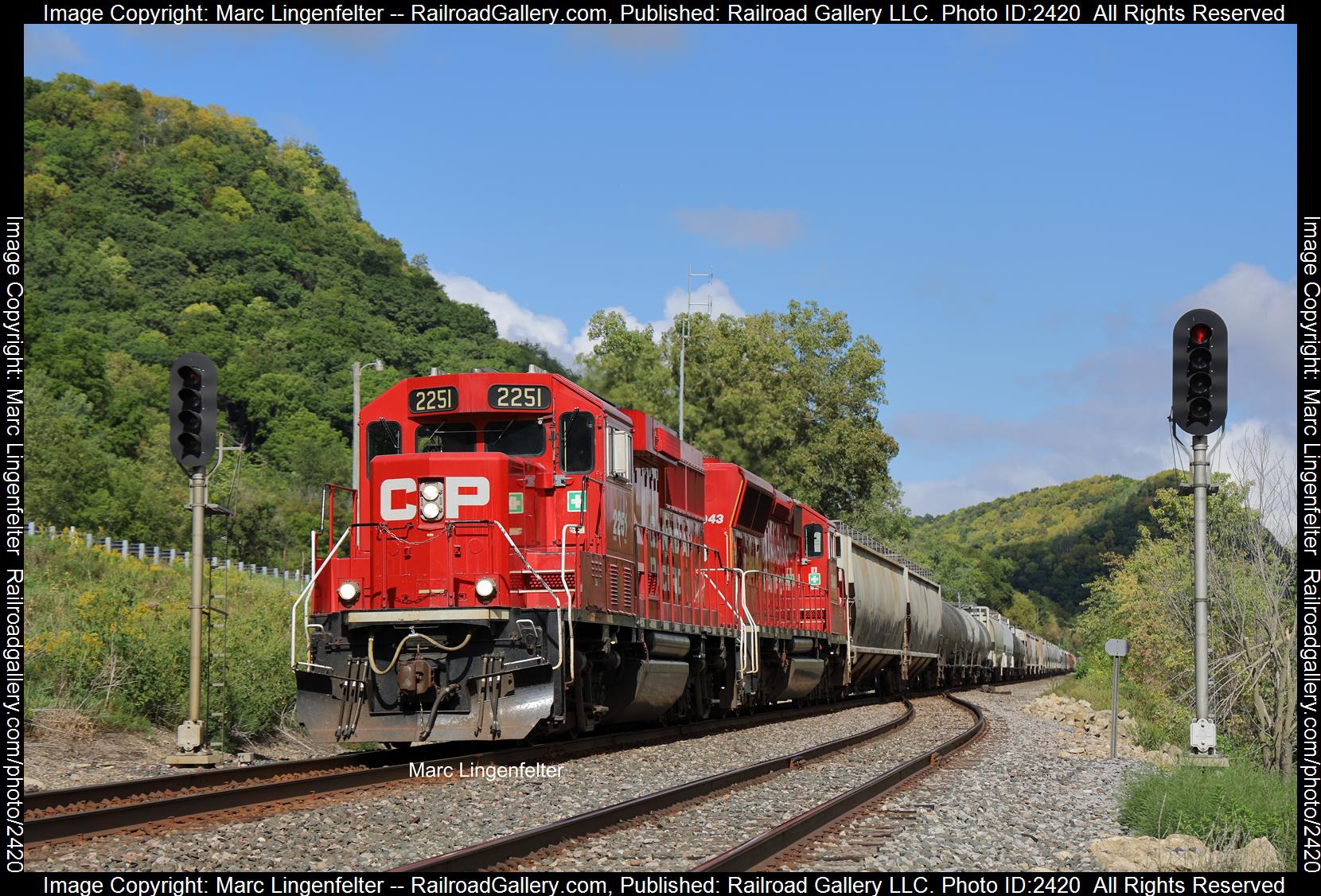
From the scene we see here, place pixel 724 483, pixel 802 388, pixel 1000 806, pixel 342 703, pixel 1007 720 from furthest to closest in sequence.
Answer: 1. pixel 802 388
2. pixel 1007 720
3. pixel 724 483
4. pixel 342 703
5. pixel 1000 806

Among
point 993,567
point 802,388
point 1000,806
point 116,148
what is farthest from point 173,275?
point 1000,806

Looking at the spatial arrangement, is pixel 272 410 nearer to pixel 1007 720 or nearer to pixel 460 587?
pixel 1007 720

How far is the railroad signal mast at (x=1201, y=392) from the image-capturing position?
12.0 meters

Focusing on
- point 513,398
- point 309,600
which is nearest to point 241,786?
point 309,600

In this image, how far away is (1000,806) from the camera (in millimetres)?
10828

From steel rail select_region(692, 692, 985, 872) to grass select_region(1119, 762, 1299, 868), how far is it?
1987 mm

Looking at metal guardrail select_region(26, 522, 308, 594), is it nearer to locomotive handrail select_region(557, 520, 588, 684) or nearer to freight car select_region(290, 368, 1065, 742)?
freight car select_region(290, 368, 1065, 742)

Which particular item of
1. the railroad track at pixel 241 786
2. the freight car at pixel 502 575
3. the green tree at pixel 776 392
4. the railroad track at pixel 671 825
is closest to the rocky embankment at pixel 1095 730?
the railroad track at pixel 671 825

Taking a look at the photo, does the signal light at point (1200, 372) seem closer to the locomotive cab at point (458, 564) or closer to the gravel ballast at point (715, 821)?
the gravel ballast at point (715, 821)

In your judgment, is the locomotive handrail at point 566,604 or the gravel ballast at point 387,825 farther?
the locomotive handrail at point 566,604

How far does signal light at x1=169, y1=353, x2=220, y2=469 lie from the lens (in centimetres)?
1253

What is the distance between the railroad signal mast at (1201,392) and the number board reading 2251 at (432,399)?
7.30 meters

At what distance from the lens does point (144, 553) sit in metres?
45.6
